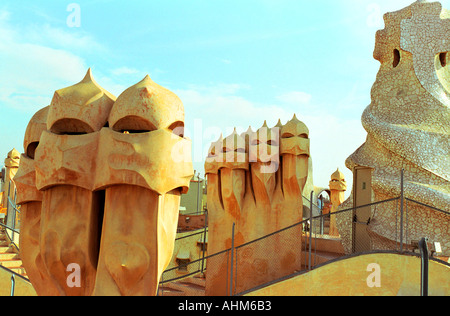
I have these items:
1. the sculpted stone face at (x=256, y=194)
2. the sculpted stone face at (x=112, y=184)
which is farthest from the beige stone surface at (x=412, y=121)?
the sculpted stone face at (x=112, y=184)

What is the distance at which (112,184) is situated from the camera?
548 centimetres

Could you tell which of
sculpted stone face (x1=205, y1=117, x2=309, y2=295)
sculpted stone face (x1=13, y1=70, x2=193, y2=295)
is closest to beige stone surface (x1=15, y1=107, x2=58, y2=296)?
sculpted stone face (x1=13, y1=70, x2=193, y2=295)

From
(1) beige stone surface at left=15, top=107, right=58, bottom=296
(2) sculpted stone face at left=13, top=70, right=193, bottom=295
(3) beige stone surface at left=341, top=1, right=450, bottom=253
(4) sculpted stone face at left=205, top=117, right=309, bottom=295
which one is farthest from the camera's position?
(4) sculpted stone face at left=205, top=117, right=309, bottom=295

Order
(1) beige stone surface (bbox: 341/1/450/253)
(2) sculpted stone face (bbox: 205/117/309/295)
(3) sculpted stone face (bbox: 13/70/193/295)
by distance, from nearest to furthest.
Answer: (3) sculpted stone face (bbox: 13/70/193/295) < (1) beige stone surface (bbox: 341/1/450/253) < (2) sculpted stone face (bbox: 205/117/309/295)

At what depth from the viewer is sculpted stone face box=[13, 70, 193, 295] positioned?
5.41 meters

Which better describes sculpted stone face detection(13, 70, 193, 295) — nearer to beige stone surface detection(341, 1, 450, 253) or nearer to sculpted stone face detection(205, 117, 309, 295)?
sculpted stone face detection(205, 117, 309, 295)

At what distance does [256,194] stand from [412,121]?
13.3 ft

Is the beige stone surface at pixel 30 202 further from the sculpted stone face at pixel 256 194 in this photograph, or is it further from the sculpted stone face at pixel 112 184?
the sculpted stone face at pixel 256 194

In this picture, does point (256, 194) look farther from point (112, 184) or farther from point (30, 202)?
point (112, 184)

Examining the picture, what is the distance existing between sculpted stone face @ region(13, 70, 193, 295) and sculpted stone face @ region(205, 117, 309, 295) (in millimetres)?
4403

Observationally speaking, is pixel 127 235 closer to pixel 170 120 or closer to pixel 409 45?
pixel 170 120

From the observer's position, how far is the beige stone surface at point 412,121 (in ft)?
30.6

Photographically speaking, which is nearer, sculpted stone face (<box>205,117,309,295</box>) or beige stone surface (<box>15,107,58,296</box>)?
beige stone surface (<box>15,107,58,296</box>)
